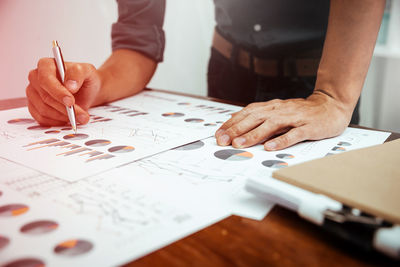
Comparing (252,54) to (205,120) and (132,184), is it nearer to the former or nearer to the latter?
(205,120)

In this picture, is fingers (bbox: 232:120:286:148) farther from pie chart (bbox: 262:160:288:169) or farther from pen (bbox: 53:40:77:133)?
pen (bbox: 53:40:77:133)

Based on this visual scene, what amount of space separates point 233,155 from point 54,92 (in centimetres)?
37

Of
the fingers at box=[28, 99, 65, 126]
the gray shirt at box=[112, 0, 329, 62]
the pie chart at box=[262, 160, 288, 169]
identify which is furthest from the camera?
the gray shirt at box=[112, 0, 329, 62]

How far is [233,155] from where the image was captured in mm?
495

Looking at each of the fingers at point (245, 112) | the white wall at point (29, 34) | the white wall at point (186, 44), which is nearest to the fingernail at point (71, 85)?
the fingers at point (245, 112)

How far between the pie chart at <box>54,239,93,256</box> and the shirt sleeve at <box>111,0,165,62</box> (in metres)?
0.79

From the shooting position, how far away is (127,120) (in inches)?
27.7

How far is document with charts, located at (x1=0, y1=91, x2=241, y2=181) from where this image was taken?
1.54 ft

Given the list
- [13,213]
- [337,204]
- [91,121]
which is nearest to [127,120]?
[91,121]

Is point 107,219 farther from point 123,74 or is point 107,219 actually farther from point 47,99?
point 123,74

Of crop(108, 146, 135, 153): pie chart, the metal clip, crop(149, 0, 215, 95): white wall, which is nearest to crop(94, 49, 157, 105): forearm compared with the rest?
crop(108, 146, 135, 153): pie chart

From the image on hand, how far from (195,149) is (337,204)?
263 millimetres

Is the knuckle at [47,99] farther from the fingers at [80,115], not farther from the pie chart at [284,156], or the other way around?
the pie chart at [284,156]

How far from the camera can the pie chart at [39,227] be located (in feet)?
0.98
